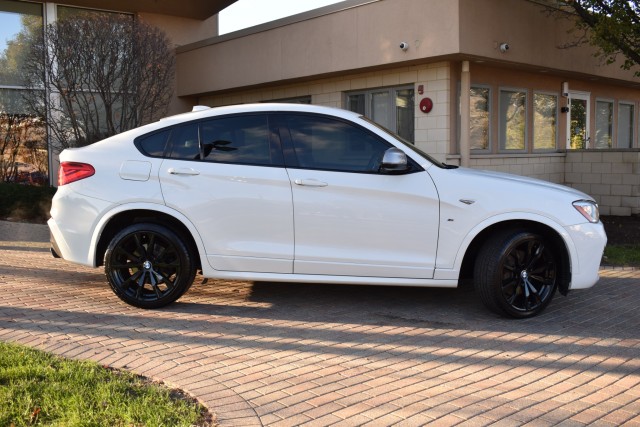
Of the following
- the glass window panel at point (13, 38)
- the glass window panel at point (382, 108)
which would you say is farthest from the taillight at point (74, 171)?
the glass window panel at point (13, 38)

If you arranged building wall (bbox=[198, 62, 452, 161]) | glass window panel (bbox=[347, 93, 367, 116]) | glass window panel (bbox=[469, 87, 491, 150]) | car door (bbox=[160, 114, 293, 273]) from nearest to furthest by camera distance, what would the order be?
car door (bbox=[160, 114, 293, 273])
building wall (bbox=[198, 62, 452, 161])
glass window panel (bbox=[469, 87, 491, 150])
glass window panel (bbox=[347, 93, 367, 116])

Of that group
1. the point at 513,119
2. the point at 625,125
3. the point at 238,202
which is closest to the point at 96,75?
the point at 238,202

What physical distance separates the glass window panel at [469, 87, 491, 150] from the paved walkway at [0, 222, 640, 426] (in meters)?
5.66

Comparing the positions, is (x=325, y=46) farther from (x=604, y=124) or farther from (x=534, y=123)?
(x=604, y=124)

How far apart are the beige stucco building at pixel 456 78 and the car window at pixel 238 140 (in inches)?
232

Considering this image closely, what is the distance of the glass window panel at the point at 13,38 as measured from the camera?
50.5ft

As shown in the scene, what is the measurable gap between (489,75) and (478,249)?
7569 mm

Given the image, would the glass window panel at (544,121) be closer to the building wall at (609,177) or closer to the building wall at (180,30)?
the building wall at (609,177)

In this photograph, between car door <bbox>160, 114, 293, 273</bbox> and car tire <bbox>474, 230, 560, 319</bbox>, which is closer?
car tire <bbox>474, 230, 560, 319</bbox>

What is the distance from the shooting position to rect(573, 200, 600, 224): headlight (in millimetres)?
5785

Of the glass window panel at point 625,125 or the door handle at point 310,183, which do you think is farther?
the glass window panel at point 625,125

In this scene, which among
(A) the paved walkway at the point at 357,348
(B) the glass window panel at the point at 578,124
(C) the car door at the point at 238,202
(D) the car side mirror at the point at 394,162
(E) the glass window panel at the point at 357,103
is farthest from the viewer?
(B) the glass window panel at the point at 578,124

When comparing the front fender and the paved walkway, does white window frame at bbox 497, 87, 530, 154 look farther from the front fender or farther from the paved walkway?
the front fender

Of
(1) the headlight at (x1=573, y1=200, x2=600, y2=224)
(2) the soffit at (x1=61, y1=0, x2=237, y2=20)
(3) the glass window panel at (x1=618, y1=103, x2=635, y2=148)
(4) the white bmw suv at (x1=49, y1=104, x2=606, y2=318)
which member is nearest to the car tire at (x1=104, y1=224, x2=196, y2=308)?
(4) the white bmw suv at (x1=49, y1=104, x2=606, y2=318)
